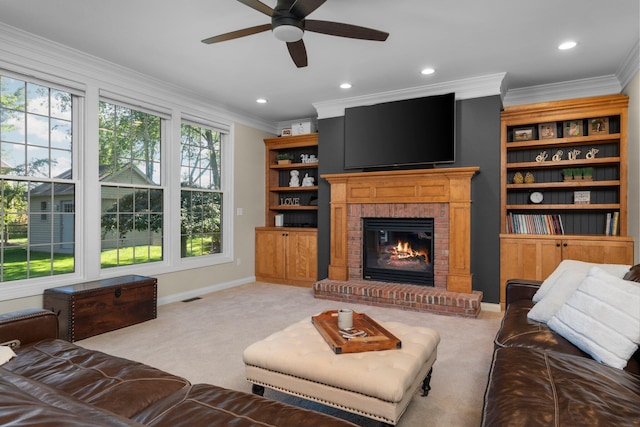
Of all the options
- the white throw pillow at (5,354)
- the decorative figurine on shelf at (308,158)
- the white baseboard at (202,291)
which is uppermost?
the decorative figurine on shelf at (308,158)

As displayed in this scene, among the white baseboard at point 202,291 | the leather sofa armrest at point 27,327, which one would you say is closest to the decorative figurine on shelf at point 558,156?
the white baseboard at point 202,291

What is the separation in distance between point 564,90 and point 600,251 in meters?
1.93

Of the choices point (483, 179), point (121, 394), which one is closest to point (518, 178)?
point (483, 179)

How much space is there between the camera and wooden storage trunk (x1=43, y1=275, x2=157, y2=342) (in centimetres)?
307

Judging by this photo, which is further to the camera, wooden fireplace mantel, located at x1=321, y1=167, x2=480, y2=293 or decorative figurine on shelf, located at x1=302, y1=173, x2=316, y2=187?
decorative figurine on shelf, located at x1=302, y1=173, x2=316, y2=187

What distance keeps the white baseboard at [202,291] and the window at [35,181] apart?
1156 mm

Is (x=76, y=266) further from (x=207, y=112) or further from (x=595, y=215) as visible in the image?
(x=595, y=215)

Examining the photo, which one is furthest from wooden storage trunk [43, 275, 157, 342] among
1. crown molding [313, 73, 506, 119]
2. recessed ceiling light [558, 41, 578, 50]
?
recessed ceiling light [558, 41, 578, 50]

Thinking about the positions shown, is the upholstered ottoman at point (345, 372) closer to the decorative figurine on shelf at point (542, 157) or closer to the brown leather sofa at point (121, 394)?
the brown leather sofa at point (121, 394)

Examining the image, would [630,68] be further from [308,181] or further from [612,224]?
[308,181]

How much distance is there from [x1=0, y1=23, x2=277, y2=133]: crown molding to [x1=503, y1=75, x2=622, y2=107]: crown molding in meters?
4.08

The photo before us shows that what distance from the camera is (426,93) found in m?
4.48

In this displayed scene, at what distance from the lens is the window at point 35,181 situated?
124 inches

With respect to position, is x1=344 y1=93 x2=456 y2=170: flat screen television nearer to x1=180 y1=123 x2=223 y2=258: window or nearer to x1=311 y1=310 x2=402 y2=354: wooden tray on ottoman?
x1=180 y1=123 x2=223 y2=258: window
